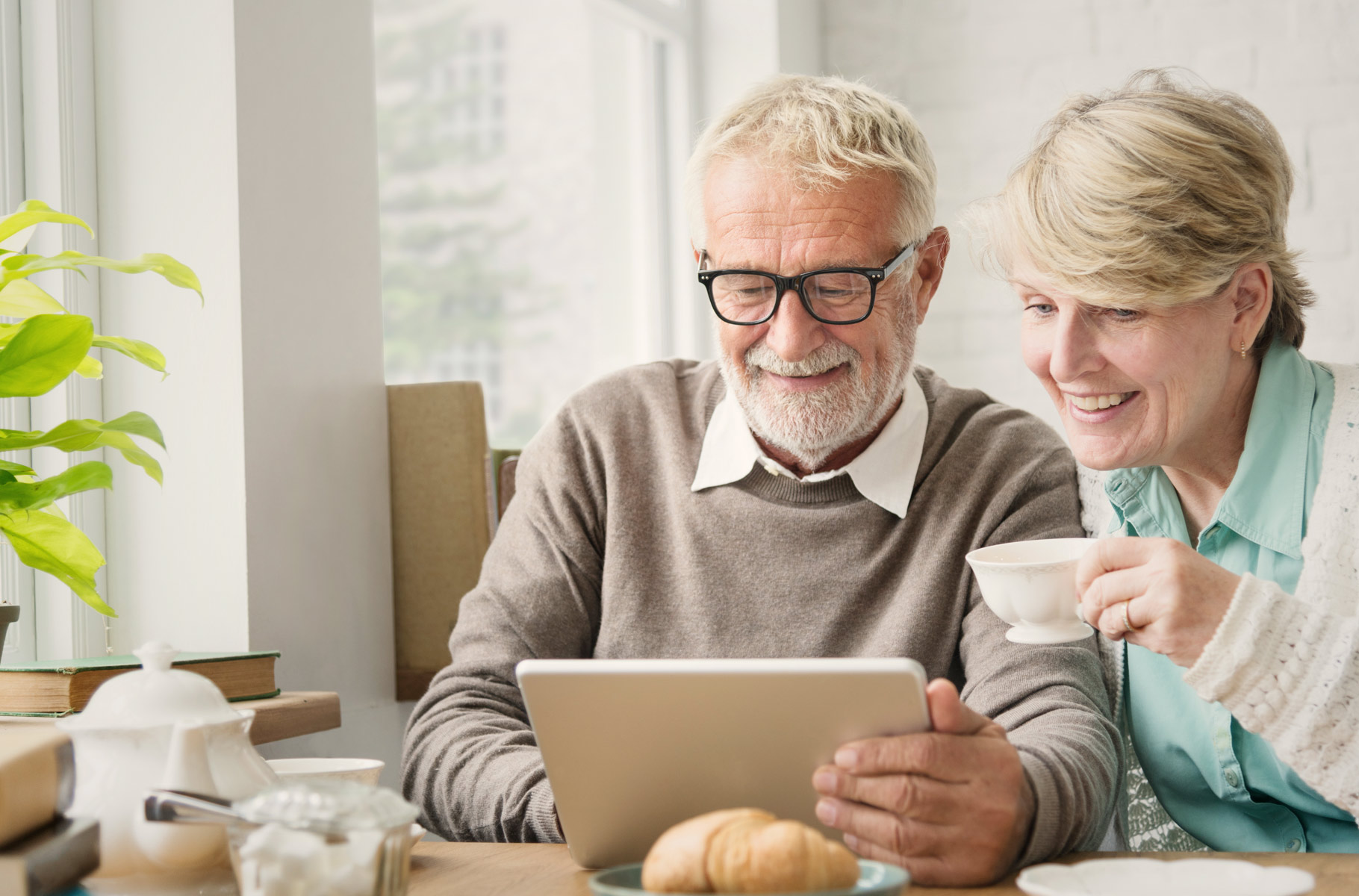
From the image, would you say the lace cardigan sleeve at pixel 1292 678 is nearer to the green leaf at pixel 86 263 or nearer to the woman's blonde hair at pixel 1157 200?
the woman's blonde hair at pixel 1157 200

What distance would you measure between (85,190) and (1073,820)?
1397mm

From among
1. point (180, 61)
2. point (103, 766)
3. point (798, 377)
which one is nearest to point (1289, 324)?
point (798, 377)

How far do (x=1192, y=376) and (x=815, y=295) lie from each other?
0.45 m

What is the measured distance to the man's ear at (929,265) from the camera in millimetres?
1648

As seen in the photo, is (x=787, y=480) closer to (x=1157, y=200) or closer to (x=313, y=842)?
(x=1157, y=200)

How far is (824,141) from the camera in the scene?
153 cm

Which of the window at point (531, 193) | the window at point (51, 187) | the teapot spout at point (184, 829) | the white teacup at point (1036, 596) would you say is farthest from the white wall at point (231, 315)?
the white teacup at point (1036, 596)

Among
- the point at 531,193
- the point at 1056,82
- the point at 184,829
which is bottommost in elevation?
the point at 184,829

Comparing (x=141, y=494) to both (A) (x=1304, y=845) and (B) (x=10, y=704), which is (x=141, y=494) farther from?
(A) (x=1304, y=845)

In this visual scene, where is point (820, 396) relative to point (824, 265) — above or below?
below

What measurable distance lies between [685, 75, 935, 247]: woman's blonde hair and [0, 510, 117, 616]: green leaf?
841mm

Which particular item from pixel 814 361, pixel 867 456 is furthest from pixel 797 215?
pixel 867 456

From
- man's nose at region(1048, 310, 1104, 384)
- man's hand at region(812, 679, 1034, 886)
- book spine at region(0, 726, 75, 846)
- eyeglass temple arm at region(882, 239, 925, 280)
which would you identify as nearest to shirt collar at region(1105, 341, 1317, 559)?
man's nose at region(1048, 310, 1104, 384)

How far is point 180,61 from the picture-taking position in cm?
158
